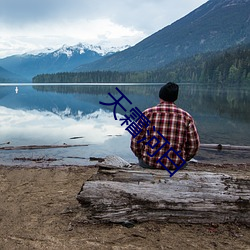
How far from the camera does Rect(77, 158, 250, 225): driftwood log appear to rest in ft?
18.5

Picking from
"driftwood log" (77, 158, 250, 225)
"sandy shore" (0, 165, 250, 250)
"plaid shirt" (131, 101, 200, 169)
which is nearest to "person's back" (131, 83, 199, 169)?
"plaid shirt" (131, 101, 200, 169)

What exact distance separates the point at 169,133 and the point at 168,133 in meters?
0.02

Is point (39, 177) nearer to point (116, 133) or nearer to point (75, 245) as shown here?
point (75, 245)

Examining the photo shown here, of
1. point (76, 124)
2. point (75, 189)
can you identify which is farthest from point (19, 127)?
point (75, 189)

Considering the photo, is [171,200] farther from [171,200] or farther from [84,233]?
[84,233]

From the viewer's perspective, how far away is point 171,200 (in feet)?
18.4

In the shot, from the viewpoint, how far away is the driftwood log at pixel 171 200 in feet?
18.5

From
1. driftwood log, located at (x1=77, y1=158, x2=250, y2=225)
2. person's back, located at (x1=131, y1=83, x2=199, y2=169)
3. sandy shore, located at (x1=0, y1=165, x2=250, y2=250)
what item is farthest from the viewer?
person's back, located at (x1=131, y1=83, x2=199, y2=169)

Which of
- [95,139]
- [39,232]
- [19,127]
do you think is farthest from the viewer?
[19,127]

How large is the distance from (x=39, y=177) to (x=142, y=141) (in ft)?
17.0

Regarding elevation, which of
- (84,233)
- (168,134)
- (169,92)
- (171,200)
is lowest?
(84,233)

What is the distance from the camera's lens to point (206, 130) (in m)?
24.1

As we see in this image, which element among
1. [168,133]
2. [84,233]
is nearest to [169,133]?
[168,133]

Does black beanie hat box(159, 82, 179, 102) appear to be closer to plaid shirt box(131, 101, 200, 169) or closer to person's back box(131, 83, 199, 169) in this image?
person's back box(131, 83, 199, 169)
